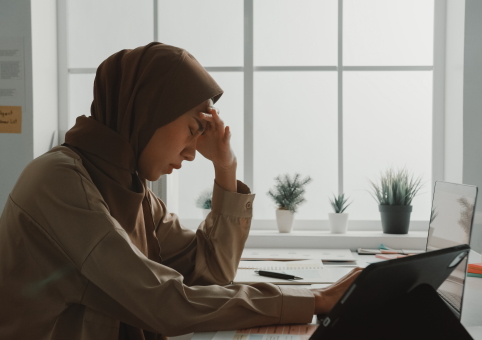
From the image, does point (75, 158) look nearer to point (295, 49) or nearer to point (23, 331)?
point (23, 331)

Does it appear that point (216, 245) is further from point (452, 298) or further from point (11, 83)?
point (11, 83)

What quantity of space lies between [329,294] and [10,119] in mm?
2136

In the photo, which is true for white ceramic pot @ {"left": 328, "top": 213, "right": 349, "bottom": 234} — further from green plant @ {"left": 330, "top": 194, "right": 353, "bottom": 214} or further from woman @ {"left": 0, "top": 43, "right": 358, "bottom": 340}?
woman @ {"left": 0, "top": 43, "right": 358, "bottom": 340}

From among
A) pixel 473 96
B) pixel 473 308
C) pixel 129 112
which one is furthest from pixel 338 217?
pixel 129 112

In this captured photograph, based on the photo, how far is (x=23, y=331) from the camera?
1039 millimetres

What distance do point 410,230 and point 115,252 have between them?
2152 millimetres

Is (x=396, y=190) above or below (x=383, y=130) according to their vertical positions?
below

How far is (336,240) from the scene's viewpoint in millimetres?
2475

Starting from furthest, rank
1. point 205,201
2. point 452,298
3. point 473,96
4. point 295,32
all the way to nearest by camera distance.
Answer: point 295,32 → point 205,201 → point 473,96 → point 452,298

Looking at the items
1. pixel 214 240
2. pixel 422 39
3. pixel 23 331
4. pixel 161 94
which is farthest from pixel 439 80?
pixel 23 331

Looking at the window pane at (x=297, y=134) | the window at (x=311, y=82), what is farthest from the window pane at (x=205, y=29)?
the window pane at (x=297, y=134)

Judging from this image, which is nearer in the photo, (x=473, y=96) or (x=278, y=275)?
(x=278, y=275)

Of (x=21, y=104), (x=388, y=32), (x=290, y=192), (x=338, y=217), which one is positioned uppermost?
(x=388, y=32)

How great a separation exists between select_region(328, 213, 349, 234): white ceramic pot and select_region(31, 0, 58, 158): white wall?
5.33 ft
